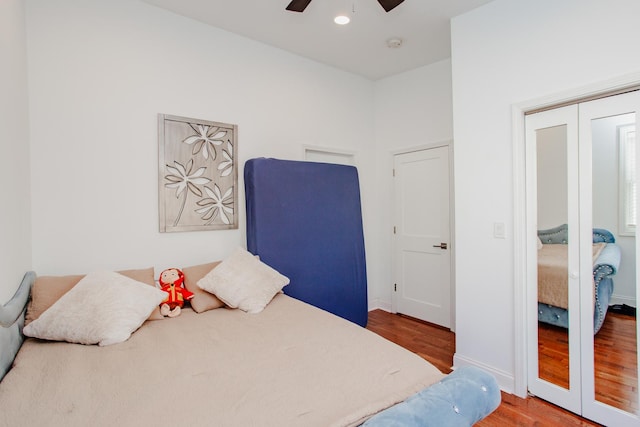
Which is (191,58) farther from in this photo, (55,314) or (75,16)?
(55,314)

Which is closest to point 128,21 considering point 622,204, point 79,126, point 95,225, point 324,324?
point 79,126

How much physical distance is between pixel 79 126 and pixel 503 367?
11.6 ft

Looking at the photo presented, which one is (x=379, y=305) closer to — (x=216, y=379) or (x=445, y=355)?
(x=445, y=355)

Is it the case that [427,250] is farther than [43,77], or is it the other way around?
[427,250]

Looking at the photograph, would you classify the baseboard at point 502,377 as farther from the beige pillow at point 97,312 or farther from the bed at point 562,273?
the beige pillow at point 97,312

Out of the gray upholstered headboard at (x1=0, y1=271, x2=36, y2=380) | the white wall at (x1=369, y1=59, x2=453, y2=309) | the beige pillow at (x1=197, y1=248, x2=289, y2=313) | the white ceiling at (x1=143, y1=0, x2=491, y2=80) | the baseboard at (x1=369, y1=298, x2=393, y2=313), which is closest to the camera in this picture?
the gray upholstered headboard at (x1=0, y1=271, x2=36, y2=380)

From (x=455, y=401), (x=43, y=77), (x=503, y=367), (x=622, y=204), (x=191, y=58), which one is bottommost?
(x=503, y=367)

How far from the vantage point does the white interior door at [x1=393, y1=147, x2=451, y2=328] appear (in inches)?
142

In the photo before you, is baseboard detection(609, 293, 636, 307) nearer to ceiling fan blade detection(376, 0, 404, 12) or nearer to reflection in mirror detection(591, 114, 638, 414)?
reflection in mirror detection(591, 114, 638, 414)

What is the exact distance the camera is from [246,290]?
7.45 ft

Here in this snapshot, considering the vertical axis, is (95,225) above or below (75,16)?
below

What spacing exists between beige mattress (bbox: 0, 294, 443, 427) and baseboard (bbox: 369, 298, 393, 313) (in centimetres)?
244

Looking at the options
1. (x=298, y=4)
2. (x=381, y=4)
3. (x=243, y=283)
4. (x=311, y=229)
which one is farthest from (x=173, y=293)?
(x=381, y=4)

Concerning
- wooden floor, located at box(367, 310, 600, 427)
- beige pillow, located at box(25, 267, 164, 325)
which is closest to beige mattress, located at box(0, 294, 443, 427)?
beige pillow, located at box(25, 267, 164, 325)
